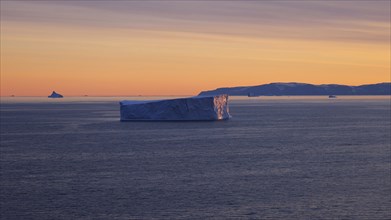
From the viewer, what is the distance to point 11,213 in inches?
633

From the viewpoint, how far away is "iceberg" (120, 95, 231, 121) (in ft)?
179

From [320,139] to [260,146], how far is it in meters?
7.09

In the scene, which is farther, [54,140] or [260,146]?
[54,140]

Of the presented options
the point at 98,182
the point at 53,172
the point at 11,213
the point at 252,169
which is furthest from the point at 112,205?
the point at 252,169

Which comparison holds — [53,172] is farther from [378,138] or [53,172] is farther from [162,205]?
[378,138]

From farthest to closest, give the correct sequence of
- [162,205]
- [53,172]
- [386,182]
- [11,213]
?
[53,172] → [386,182] → [162,205] → [11,213]

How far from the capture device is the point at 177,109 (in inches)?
2232

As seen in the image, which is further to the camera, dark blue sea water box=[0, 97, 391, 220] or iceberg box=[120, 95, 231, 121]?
iceberg box=[120, 95, 231, 121]

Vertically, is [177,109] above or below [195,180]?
above

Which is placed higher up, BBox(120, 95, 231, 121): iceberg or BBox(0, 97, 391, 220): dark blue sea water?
BBox(120, 95, 231, 121): iceberg

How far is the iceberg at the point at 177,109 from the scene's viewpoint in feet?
179

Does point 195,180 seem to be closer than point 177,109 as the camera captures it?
Yes

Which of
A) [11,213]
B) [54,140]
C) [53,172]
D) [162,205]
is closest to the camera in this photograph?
[11,213]

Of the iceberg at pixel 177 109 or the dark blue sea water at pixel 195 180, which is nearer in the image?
the dark blue sea water at pixel 195 180
